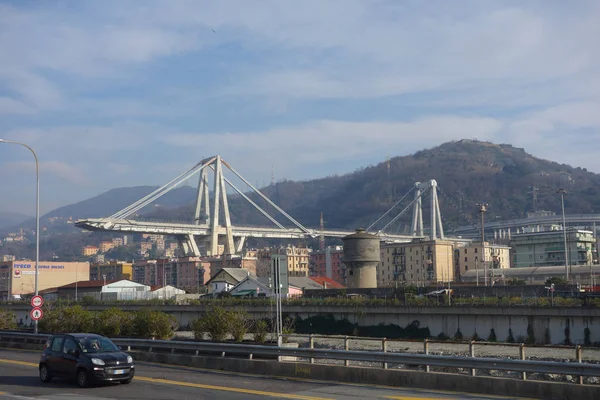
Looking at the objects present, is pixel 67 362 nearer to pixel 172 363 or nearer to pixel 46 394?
pixel 46 394

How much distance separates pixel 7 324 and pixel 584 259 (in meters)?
141

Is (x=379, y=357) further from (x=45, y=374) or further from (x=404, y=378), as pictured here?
(x=45, y=374)

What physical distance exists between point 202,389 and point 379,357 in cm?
570

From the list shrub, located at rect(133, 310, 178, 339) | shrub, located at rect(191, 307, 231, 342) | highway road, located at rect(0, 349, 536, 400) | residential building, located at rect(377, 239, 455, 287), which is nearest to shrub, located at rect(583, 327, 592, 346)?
shrub, located at rect(191, 307, 231, 342)

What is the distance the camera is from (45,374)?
2414 centimetres

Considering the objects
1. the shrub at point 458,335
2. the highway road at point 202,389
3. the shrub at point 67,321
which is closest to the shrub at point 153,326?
the shrub at point 67,321

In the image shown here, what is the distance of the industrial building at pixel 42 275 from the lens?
6978 inches

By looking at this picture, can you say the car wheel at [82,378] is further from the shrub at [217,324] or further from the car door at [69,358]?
the shrub at [217,324]

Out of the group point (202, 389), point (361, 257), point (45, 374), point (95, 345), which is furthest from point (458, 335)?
point (45, 374)

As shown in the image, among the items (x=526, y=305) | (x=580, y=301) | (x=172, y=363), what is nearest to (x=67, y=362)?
(x=172, y=363)

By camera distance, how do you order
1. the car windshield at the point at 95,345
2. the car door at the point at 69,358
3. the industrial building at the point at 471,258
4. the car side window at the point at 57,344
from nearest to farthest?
the car door at the point at 69,358 → the car windshield at the point at 95,345 → the car side window at the point at 57,344 → the industrial building at the point at 471,258

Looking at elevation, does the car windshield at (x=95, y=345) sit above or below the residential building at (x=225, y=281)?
below

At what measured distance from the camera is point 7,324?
5056cm

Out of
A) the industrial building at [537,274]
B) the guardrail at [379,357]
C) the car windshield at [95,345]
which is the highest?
the industrial building at [537,274]
